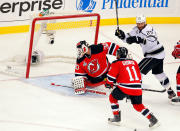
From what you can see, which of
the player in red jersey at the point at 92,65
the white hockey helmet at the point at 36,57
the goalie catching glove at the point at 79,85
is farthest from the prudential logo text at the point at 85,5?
the goalie catching glove at the point at 79,85

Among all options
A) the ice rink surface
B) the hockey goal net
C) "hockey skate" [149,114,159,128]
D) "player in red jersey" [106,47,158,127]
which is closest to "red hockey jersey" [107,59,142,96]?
"player in red jersey" [106,47,158,127]

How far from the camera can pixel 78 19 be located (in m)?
6.30

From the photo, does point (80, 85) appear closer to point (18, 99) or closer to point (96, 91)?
point (96, 91)

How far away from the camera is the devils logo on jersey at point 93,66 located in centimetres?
561

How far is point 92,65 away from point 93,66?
2 cm

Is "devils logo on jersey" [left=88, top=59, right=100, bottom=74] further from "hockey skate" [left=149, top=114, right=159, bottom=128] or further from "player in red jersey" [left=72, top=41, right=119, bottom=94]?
"hockey skate" [left=149, top=114, right=159, bottom=128]

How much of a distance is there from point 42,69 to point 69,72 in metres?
0.42

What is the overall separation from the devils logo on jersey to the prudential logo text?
3.03m

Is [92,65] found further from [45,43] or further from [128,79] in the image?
[45,43]

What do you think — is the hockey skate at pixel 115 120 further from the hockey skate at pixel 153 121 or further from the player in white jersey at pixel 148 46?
the player in white jersey at pixel 148 46

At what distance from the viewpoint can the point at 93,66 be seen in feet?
18.5

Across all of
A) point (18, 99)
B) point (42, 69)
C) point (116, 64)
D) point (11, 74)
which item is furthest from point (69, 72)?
point (116, 64)

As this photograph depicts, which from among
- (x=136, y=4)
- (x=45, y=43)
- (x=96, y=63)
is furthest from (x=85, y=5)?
(x=96, y=63)

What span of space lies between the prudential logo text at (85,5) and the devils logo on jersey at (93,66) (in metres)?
3.03
